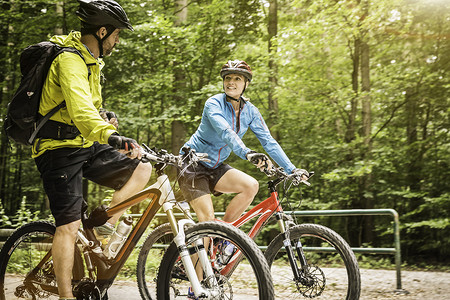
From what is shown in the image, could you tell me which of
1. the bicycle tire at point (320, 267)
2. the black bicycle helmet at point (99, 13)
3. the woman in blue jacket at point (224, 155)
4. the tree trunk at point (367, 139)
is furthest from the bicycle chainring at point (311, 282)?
the tree trunk at point (367, 139)

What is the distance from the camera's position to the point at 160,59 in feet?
41.5

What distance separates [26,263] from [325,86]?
9.44 m

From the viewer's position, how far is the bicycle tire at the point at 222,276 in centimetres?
264

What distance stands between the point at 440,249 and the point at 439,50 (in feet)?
15.4

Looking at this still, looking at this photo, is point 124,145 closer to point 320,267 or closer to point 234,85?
point 234,85

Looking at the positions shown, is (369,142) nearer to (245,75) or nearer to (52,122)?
(245,75)

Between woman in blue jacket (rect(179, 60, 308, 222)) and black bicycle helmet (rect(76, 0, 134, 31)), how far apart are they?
49.1 inches

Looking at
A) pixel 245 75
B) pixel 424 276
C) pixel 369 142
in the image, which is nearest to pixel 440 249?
pixel 369 142

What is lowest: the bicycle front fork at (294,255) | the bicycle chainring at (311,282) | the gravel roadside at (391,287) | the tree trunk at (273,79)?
the gravel roadside at (391,287)

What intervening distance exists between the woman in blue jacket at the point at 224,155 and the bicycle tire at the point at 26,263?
52.3 inches

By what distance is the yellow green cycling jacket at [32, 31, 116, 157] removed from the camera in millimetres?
2779

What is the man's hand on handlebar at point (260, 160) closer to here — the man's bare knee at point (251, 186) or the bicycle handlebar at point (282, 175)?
the bicycle handlebar at point (282, 175)

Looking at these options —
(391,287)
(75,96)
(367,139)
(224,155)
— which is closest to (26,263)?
(75,96)

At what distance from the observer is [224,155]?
13.5ft
